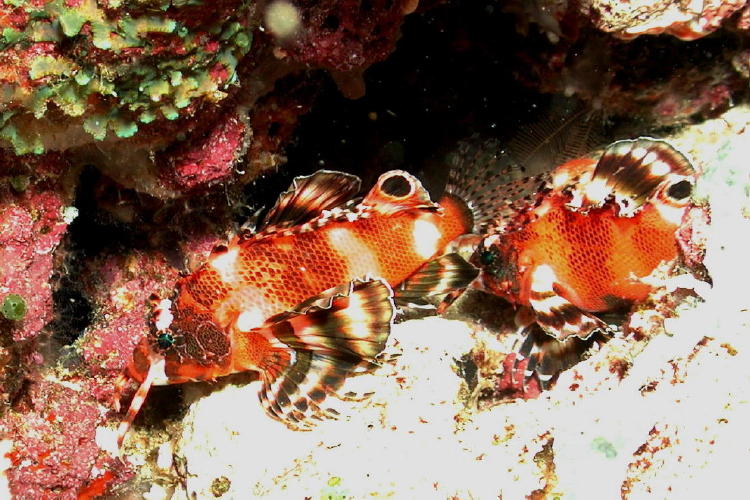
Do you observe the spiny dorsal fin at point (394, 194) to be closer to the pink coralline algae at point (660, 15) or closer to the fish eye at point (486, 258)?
the fish eye at point (486, 258)

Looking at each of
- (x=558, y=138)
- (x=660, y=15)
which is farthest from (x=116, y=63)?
(x=558, y=138)

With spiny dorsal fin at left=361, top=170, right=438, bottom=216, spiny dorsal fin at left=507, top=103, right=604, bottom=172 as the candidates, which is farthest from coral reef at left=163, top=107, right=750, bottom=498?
spiny dorsal fin at left=507, top=103, right=604, bottom=172

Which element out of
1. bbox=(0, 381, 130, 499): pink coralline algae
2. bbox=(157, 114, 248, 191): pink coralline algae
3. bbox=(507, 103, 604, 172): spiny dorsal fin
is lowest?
bbox=(0, 381, 130, 499): pink coralline algae

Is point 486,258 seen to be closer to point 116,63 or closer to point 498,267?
point 498,267

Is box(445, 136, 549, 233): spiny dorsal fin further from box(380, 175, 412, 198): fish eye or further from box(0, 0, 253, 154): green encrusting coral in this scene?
box(0, 0, 253, 154): green encrusting coral

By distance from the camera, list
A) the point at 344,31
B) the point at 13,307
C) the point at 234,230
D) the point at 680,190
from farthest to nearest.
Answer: the point at 234,230
the point at 680,190
the point at 344,31
the point at 13,307

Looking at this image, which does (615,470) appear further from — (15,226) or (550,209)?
(15,226)

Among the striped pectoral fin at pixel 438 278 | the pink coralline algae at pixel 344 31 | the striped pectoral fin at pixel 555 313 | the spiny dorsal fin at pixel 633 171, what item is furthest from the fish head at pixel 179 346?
the spiny dorsal fin at pixel 633 171
